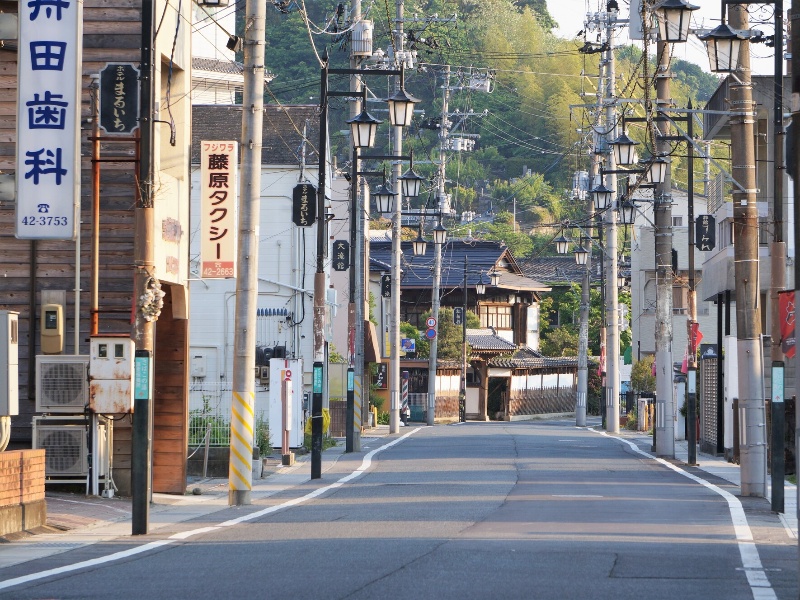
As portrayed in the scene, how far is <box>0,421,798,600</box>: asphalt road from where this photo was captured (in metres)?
10.7

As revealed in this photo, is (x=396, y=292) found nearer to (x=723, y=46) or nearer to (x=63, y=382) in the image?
(x=723, y=46)

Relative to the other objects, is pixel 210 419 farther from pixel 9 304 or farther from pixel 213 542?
pixel 213 542

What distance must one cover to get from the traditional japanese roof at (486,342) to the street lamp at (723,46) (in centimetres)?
4885

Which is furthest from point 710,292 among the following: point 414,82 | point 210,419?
point 414,82

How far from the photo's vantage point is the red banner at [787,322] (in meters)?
18.3

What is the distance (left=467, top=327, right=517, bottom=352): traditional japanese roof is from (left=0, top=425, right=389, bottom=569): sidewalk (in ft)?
145

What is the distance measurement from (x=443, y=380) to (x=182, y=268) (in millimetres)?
47963

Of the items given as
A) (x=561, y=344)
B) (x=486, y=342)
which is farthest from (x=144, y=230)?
(x=561, y=344)

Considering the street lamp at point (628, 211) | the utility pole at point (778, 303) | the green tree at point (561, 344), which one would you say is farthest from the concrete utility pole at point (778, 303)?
the green tree at point (561, 344)

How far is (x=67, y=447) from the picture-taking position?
19.1 metres

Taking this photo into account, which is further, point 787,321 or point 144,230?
point 787,321

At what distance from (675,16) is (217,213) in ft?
27.8

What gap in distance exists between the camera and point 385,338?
7138cm

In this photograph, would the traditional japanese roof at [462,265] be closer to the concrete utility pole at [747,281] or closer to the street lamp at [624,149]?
the street lamp at [624,149]
